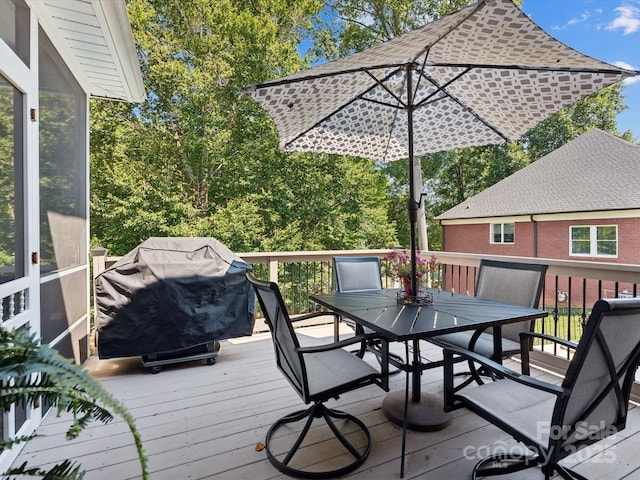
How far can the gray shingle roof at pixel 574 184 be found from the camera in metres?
10.4

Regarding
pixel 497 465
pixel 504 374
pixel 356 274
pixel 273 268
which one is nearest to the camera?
pixel 504 374

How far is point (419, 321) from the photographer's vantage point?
84.9 inches

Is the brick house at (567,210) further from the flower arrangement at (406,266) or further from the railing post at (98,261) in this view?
the railing post at (98,261)

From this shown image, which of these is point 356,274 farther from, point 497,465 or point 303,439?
point 497,465

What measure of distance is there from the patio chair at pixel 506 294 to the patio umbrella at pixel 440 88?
1.80 ft

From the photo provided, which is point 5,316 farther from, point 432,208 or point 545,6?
point 432,208

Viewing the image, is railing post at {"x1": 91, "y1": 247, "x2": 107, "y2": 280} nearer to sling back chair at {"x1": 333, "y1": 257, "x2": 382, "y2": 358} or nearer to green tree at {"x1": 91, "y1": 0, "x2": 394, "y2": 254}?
sling back chair at {"x1": 333, "y1": 257, "x2": 382, "y2": 358}

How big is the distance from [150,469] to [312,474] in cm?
92

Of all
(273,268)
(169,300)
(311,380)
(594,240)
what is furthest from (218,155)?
(594,240)

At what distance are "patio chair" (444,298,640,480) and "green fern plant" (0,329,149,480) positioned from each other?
1.46 m

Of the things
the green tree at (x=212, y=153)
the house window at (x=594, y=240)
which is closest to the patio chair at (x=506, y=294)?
the green tree at (x=212, y=153)

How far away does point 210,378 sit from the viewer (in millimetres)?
3227

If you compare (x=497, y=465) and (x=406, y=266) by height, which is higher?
(x=406, y=266)

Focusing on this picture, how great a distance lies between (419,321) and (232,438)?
4.63 ft
